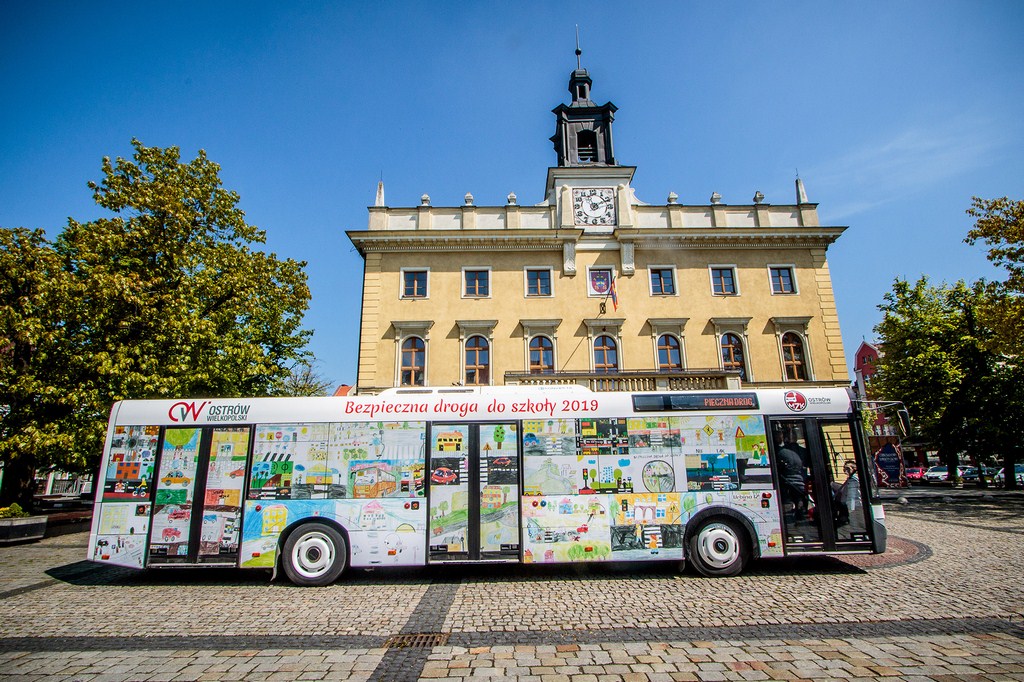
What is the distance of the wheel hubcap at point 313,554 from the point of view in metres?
8.17

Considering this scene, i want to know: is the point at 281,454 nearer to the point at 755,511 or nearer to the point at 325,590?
the point at 325,590

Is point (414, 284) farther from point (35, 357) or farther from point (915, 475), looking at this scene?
point (915, 475)

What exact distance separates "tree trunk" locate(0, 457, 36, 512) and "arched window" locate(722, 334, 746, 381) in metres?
25.7

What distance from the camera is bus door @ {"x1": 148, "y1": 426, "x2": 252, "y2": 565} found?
827 centimetres

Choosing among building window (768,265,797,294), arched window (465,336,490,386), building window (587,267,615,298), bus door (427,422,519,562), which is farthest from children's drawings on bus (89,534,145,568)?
building window (768,265,797,294)

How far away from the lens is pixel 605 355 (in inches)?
846

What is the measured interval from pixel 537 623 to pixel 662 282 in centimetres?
1877

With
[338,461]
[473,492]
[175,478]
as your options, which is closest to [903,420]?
[473,492]

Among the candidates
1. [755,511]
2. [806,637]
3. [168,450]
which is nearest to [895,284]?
[755,511]

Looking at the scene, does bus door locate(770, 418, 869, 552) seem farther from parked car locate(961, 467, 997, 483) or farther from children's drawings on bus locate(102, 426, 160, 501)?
parked car locate(961, 467, 997, 483)

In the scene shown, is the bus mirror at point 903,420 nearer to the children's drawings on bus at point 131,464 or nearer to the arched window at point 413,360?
the children's drawings on bus at point 131,464

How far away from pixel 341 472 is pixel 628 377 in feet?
39.5

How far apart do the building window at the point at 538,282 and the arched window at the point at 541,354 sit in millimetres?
2140

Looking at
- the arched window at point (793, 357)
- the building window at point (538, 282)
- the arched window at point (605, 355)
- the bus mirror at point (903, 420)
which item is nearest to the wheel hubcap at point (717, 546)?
the bus mirror at point (903, 420)
